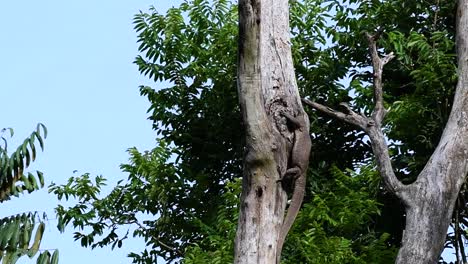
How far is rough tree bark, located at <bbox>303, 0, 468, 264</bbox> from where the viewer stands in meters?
11.6

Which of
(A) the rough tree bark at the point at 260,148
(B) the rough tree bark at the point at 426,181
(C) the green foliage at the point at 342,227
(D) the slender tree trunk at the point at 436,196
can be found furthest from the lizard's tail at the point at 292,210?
(C) the green foliage at the point at 342,227

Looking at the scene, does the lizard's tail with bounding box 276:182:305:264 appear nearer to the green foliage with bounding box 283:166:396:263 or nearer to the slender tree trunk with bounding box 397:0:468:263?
the slender tree trunk with bounding box 397:0:468:263

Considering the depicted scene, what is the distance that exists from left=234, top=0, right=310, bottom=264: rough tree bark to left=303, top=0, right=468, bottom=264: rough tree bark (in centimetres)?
178

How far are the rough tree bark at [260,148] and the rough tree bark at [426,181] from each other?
5.85 ft

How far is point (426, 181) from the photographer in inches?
468

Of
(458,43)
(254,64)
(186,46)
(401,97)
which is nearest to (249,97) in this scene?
(254,64)

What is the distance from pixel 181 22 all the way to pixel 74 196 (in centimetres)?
258

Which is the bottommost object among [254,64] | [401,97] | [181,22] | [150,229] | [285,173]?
[285,173]

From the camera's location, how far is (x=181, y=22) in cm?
1680

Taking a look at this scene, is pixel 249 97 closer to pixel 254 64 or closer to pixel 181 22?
pixel 254 64

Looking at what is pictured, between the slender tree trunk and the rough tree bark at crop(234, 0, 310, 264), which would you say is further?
the slender tree trunk

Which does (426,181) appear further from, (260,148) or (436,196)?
(260,148)

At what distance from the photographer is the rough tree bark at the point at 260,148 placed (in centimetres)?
936

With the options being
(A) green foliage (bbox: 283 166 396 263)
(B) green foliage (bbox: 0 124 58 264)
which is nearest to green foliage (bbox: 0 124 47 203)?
(B) green foliage (bbox: 0 124 58 264)
